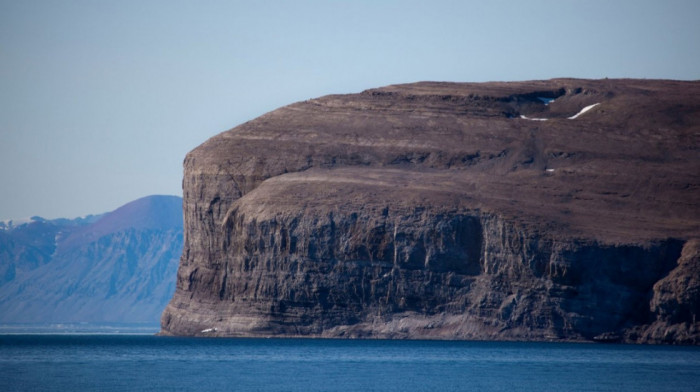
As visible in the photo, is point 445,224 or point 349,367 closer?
point 349,367

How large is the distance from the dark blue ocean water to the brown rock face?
233 inches

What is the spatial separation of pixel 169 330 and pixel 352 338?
21960 mm

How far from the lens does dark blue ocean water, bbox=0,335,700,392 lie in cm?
5803

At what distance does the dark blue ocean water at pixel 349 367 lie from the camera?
58031 millimetres

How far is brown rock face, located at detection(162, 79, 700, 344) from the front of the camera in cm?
9650

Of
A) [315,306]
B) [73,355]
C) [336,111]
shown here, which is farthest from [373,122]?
[73,355]

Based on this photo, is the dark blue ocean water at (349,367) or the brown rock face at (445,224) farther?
the brown rock face at (445,224)

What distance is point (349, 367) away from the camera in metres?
68.3

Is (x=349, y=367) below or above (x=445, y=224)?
below

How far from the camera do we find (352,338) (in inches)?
3890

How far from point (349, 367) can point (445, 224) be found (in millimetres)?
34048

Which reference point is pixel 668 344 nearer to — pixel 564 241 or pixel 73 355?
pixel 564 241

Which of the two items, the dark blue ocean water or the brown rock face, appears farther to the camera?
the brown rock face

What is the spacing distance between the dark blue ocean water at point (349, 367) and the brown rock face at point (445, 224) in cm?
593
